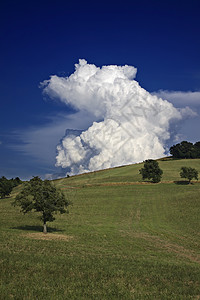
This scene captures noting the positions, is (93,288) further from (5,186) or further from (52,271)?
(5,186)

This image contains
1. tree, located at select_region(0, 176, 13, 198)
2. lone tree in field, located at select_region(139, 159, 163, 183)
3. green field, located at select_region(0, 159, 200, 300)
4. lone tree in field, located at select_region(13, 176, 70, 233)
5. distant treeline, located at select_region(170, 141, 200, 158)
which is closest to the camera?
green field, located at select_region(0, 159, 200, 300)

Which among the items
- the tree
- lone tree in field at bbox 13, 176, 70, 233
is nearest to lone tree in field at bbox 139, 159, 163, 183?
the tree

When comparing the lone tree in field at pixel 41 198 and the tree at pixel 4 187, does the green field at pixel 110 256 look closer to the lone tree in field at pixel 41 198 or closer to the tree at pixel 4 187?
the lone tree in field at pixel 41 198

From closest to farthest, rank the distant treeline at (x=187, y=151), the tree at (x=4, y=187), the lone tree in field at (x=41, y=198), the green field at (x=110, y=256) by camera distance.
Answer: the green field at (x=110, y=256) < the lone tree in field at (x=41, y=198) < the tree at (x=4, y=187) < the distant treeline at (x=187, y=151)

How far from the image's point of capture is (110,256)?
2669 centimetres

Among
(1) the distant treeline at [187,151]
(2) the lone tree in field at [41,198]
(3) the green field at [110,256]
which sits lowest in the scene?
(3) the green field at [110,256]

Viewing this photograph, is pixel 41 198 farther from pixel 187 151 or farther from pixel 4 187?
pixel 187 151

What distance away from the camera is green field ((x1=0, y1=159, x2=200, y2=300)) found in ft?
50.0

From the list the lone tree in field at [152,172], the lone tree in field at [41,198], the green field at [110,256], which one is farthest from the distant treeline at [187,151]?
the lone tree in field at [41,198]

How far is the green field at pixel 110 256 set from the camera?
15.2m

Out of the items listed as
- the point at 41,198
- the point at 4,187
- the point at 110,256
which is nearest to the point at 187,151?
the point at 4,187

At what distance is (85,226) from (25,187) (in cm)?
1657

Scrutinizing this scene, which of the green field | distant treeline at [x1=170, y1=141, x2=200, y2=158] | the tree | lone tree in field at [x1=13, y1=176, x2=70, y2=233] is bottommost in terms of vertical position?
the green field

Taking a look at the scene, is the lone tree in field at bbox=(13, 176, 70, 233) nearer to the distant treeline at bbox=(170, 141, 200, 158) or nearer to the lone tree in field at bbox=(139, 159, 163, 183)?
the lone tree in field at bbox=(139, 159, 163, 183)
